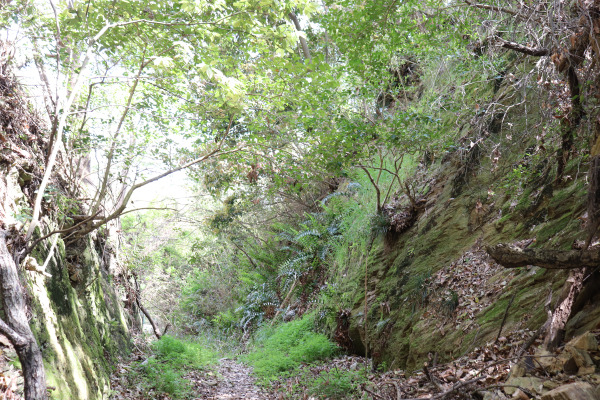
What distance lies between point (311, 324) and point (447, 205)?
14.2ft

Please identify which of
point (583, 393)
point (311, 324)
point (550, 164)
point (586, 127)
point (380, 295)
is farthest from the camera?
point (311, 324)

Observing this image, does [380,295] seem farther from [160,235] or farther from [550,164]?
[160,235]

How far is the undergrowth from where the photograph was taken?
627 cm

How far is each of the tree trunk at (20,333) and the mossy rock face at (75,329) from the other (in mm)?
517

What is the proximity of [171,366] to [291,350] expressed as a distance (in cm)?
227

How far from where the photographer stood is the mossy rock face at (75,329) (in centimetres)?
452

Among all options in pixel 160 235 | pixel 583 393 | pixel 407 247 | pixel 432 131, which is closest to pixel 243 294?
pixel 160 235

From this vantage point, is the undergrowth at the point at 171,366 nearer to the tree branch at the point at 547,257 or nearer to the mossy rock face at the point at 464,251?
the mossy rock face at the point at 464,251

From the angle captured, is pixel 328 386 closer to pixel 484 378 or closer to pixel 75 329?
pixel 484 378

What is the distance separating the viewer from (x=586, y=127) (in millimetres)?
3863

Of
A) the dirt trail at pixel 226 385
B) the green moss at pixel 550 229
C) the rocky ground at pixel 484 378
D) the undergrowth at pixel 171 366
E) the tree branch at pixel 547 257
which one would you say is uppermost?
the undergrowth at pixel 171 366

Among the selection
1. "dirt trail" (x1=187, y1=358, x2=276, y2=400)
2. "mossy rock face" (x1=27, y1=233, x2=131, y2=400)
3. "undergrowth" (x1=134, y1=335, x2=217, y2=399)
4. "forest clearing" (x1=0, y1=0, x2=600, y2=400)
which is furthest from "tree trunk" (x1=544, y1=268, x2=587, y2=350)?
"undergrowth" (x1=134, y1=335, x2=217, y2=399)

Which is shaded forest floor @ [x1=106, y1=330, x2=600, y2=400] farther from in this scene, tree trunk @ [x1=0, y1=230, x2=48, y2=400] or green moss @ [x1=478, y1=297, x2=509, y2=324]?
tree trunk @ [x1=0, y1=230, x2=48, y2=400]

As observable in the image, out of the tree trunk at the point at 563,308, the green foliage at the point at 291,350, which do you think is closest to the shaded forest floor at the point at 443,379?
the tree trunk at the point at 563,308
